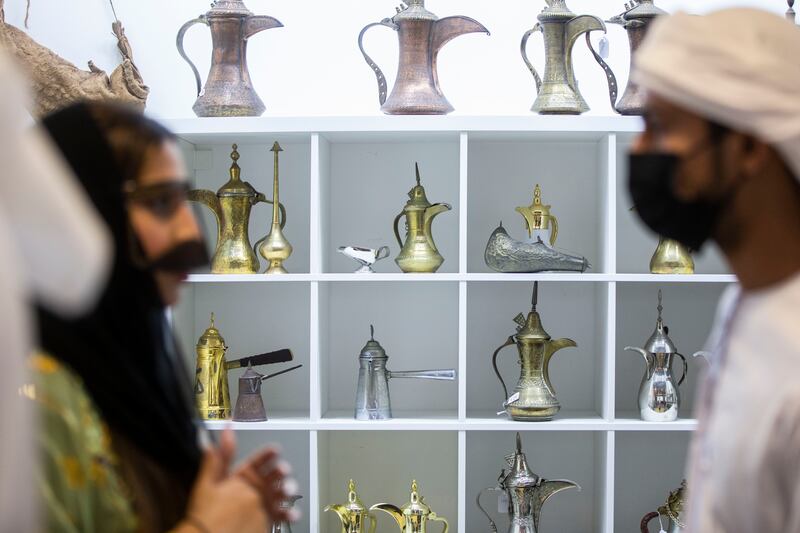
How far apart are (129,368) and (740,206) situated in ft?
2.06

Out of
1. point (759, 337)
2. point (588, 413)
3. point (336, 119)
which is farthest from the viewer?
point (588, 413)

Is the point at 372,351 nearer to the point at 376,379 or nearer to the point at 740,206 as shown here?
the point at 376,379

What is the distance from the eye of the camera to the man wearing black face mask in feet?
3.32

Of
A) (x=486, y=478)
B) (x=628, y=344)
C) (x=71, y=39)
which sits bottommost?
(x=486, y=478)

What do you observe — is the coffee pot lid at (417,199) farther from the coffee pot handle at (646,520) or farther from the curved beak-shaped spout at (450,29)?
the coffee pot handle at (646,520)

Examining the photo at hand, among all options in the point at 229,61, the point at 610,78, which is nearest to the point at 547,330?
the point at 610,78

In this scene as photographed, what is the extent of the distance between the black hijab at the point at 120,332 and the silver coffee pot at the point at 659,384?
1897 millimetres

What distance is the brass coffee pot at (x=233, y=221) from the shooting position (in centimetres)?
276

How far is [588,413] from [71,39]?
6.03ft

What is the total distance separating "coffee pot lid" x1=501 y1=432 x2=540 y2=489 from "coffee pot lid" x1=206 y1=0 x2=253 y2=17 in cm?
132

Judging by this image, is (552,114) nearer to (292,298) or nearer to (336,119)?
(336,119)

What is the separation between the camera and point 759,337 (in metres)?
1.05

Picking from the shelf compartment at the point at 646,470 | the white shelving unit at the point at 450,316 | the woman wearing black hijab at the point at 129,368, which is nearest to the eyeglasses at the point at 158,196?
the woman wearing black hijab at the point at 129,368

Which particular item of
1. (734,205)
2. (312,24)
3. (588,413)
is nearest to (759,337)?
(734,205)
